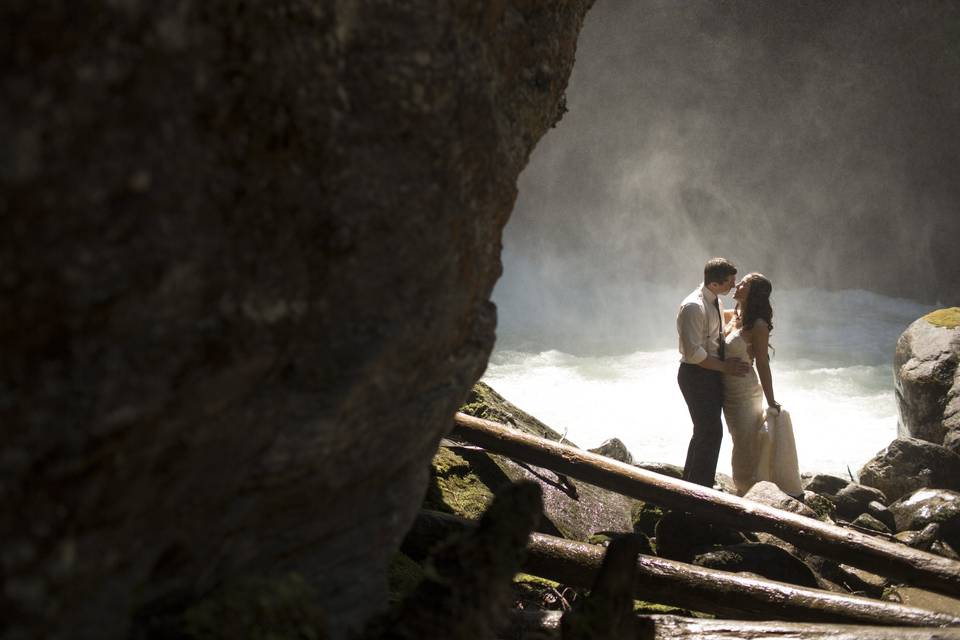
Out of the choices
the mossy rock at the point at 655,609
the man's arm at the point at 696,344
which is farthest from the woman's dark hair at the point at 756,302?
the mossy rock at the point at 655,609

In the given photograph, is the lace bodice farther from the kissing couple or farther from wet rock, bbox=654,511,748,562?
wet rock, bbox=654,511,748,562

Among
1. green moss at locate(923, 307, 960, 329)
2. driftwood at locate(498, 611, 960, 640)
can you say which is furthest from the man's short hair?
green moss at locate(923, 307, 960, 329)

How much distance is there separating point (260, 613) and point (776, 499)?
4.77 m

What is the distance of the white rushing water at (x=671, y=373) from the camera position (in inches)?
480

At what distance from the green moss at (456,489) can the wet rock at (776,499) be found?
82.8 inches

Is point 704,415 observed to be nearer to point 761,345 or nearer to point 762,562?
point 761,345

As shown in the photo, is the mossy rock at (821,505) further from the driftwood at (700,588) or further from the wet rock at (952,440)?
the driftwood at (700,588)

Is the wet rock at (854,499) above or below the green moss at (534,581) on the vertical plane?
above

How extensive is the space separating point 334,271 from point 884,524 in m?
6.37

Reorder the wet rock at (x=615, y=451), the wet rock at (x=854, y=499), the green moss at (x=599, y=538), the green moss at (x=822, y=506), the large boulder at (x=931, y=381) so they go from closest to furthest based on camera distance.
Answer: the green moss at (x=599, y=538) → the green moss at (x=822, y=506) → the wet rock at (x=854, y=499) → the wet rock at (x=615, y=451) → the large boulder at (x=931, y=381)

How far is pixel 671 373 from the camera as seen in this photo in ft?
53.9

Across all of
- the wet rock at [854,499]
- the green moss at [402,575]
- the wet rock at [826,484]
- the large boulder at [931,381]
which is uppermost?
the large boulder at [931,381]

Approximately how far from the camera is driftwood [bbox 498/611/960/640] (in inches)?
115

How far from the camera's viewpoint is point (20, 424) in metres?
1.27
